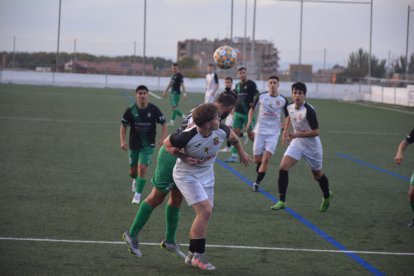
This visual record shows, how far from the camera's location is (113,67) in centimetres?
5297

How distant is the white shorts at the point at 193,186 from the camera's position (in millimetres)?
7234

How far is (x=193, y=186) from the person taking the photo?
7262mm

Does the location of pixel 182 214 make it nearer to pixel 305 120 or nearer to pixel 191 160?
pixel 305 120

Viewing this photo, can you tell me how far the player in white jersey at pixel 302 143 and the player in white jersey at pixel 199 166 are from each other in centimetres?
336

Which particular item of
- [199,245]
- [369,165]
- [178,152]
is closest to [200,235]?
[199,245]

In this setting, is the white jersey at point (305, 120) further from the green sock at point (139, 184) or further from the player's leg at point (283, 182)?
the green sock at point (139, 184)

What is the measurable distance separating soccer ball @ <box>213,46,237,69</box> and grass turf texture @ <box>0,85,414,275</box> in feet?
7.38

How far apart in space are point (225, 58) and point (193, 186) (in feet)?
19.1

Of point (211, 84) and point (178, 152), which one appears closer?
point (178, 152)

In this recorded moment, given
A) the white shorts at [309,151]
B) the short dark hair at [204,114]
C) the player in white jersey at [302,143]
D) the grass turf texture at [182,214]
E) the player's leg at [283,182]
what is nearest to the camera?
the short dark hair at [204,114]

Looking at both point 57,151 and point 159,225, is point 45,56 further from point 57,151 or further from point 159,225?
point 159,225

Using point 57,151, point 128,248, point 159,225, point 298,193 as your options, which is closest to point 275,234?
point 159,225

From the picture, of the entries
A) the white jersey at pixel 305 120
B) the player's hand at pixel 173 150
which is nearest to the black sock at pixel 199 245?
the player's hand at pixel 173 150

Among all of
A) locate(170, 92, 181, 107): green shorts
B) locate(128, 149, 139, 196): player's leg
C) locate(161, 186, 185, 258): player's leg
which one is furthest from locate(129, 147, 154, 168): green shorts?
locate(170, 92, 181, 107): green shorts
